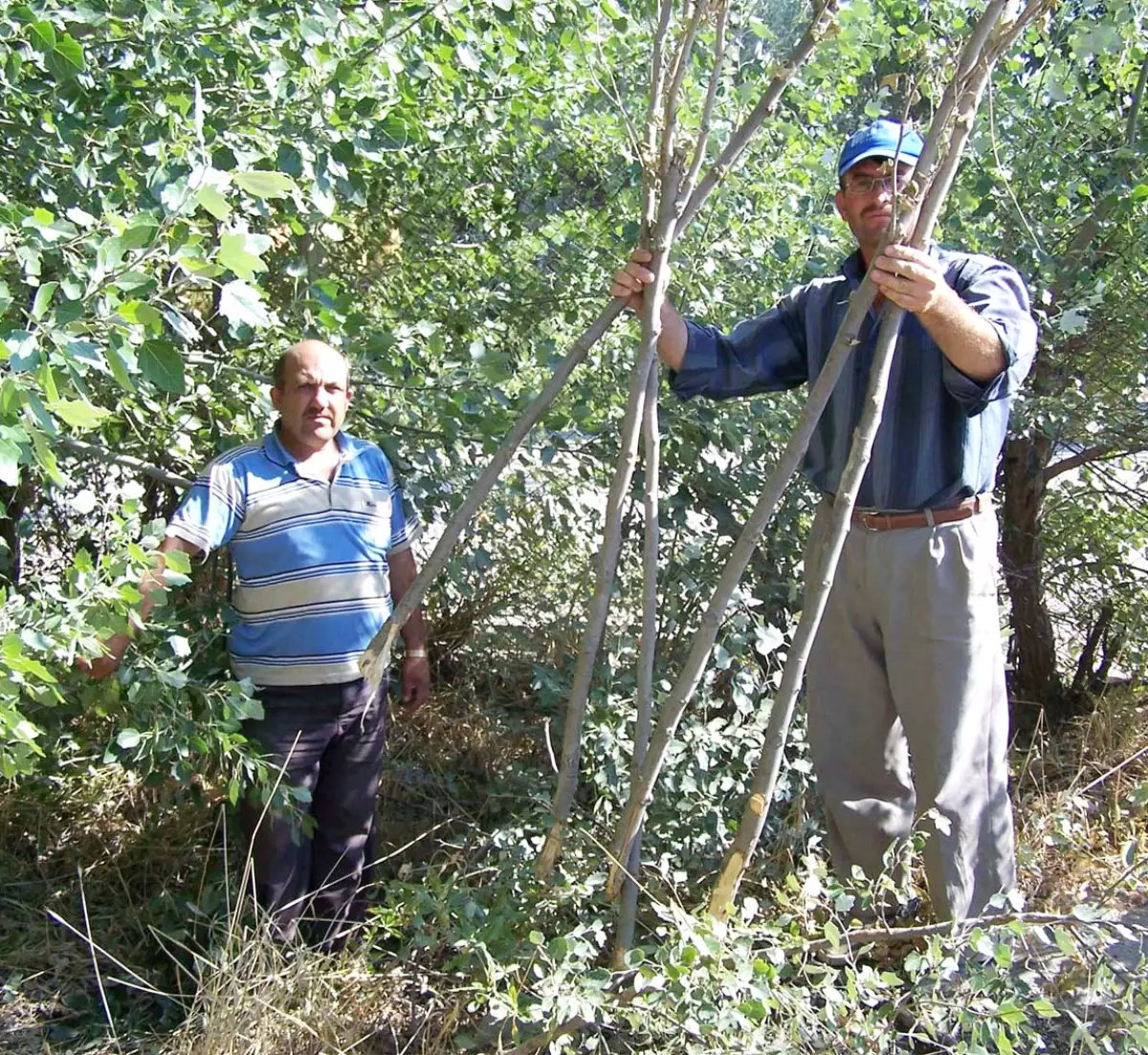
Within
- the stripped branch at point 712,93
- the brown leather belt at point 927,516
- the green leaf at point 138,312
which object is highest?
the stripped branch at point 712,93

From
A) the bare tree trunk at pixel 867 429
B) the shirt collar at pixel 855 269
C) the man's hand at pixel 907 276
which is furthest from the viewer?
the shirt collar at pixel 855 269

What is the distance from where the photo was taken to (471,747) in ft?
13.3

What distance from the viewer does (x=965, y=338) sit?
230 centimetres

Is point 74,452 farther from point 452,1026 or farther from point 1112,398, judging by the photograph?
point 1112,398

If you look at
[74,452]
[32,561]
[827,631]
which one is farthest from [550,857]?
[32,561]

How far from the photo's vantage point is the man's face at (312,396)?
9.47ft

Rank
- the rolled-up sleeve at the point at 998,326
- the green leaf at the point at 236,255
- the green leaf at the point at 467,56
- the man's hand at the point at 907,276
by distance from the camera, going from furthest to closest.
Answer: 1. the green leaf at the point at 467,56
2. the rolled-up sleeve at the point at 998,326
3. the man's hand at the point at 907,276
4. the green leaf at the point at 236,255

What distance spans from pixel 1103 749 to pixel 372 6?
342 centimetres

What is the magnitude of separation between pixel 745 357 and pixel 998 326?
2.41ft

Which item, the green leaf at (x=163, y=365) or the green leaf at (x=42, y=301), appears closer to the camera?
the green leaf at (x=42, y=301)

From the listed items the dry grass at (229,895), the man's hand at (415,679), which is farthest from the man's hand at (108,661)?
the man's hand at (415,679)

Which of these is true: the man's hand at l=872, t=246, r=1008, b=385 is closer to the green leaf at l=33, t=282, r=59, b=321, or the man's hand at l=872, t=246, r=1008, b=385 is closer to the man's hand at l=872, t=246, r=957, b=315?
the man's hand at l=872, t=246, r=957, b=315

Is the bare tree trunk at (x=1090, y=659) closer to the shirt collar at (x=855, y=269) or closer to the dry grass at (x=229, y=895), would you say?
the dry grass at (x=229, y=895)

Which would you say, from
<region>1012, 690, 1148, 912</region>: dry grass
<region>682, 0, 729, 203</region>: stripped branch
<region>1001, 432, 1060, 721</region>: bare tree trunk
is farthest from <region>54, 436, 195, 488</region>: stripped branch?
<region>1001, 432, 1060, 721</region>: bare tree trunk
